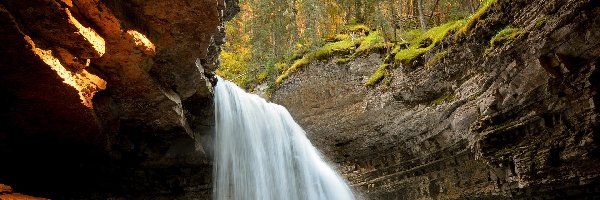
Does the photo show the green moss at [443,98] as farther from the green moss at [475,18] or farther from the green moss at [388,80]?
the green moss at [388,80]

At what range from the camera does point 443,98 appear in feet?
42.4

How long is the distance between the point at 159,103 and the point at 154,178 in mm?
3074

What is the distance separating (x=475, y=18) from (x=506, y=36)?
6.45 ft

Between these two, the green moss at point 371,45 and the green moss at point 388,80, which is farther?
the green moss at point 371,45

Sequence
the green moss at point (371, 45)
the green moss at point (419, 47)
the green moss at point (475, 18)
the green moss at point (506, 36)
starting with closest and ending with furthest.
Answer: the green moss at point (506, 36)
the green moss at point (475, 18)
the green moss at point (419, 47)
the green moss at point (371, 45)

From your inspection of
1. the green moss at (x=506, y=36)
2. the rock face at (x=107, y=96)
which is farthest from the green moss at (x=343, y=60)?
the green moss at (x=506, y=36)

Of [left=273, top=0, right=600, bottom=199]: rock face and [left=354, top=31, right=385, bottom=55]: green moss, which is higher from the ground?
[left=354, top=31, right=385, bottom=55]: green moss

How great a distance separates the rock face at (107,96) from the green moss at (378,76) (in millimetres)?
6366

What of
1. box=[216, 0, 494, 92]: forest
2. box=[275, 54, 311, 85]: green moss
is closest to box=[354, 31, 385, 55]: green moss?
box=[216, 0, 494, 92]: forest

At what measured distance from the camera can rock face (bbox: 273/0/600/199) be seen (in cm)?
780

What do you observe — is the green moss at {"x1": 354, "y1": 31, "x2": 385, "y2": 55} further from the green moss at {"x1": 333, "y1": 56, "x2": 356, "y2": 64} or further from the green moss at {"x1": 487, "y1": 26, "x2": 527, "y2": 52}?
the green moss at {"x1": 487, "y1": 26, "x2": 527, "y2": 52}

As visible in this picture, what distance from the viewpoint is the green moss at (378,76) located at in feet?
51.2

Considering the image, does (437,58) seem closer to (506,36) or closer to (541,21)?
(506,36)

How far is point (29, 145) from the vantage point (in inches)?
358
